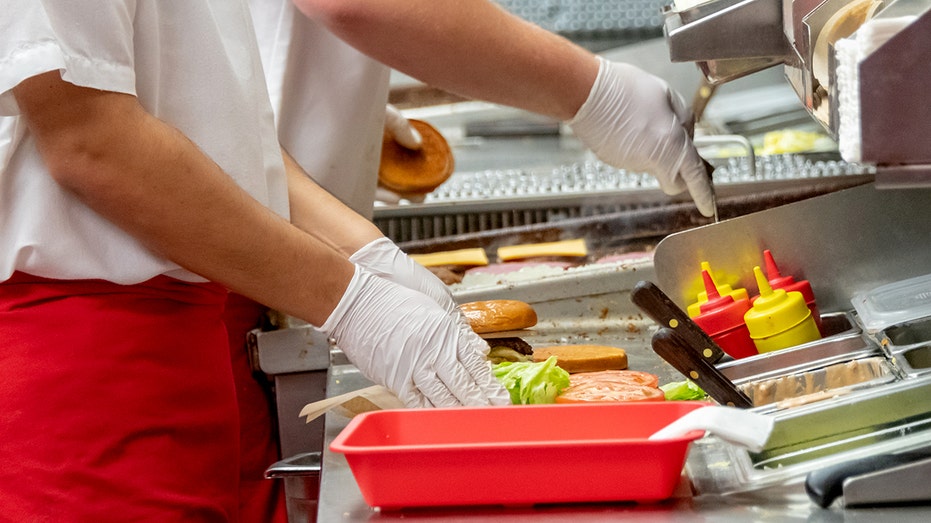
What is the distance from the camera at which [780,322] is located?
168cm

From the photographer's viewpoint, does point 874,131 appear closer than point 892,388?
Yes

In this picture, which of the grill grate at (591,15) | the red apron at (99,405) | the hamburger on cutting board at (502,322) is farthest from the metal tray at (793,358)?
the grill grate at (591,15)

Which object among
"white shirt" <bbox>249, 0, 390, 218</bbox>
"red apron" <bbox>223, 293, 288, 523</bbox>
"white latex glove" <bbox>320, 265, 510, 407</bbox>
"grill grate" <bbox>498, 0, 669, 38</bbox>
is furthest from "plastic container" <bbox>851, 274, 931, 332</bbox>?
"grill grate" <bbox>498, 0, 669, 38</bbox>

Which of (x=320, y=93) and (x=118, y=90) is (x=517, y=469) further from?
(x=320, y=93)

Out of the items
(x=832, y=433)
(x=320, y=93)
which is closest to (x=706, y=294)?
(x=832, y=433)

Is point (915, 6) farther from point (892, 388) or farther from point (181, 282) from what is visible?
point (181, 282)

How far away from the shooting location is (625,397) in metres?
1.51

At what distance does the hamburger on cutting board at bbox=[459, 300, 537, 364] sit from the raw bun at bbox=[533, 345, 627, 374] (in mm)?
63

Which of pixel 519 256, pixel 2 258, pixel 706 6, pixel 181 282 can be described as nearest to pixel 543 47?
pixel 706 6

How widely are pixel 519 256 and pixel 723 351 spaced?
1.13 meters

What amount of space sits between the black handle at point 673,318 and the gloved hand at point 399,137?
152 centimetres

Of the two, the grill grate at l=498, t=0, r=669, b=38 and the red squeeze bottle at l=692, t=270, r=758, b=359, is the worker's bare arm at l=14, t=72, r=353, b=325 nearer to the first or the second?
the red squeeze bottle at l=692, t=270, r=758, b=359

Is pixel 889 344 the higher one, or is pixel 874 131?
pixel 874 131

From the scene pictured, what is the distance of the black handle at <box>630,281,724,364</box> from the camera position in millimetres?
1622
